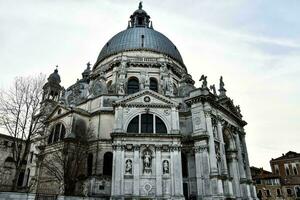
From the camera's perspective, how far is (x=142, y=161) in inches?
905

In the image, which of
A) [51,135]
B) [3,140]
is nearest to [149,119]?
[51,135]

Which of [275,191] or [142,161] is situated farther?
[275,191]

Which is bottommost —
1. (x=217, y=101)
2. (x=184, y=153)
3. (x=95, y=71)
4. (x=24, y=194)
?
(x=24, y=194)

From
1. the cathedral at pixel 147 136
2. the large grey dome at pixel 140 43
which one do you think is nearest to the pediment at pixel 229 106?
the cathedral at pixel 147 136

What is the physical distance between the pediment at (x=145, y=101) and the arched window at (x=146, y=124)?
121cm

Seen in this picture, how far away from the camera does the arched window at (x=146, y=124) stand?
24391mm

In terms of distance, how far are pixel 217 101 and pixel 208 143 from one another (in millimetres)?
5953

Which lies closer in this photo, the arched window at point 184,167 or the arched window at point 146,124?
the arched window at point 146,124

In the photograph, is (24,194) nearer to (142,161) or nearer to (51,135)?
(142,161)

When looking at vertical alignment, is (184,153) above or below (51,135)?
below

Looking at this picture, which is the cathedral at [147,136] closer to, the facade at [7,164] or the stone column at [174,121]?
the stone column at [174,121]

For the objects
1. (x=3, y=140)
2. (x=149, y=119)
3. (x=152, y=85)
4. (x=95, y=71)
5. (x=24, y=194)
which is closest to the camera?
(x=24, y=194)

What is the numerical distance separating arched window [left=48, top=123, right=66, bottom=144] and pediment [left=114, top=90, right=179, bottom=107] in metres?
7.65

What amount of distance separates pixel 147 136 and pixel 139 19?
95.6 ft
